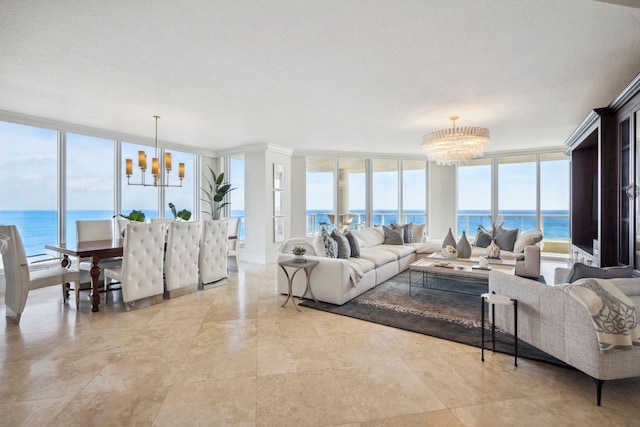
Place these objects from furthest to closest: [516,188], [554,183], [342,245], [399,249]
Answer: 1. [516,188]
2. [554,183]
3. [399,249]
4. [342,245]

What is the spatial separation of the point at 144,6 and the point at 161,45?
0.52 metres

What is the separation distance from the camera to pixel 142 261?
376 cm

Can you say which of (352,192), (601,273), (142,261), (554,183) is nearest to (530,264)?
(601,273)

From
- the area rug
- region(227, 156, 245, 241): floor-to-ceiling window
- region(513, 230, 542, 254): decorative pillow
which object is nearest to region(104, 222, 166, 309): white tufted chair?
the area rug

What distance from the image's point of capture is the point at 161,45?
2.52 m

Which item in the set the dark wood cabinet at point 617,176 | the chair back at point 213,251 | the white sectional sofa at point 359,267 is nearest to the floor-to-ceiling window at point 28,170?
the chair back at point 213,251

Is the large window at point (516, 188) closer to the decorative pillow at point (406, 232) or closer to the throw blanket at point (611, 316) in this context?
the decorative pillow at point (406, 232)

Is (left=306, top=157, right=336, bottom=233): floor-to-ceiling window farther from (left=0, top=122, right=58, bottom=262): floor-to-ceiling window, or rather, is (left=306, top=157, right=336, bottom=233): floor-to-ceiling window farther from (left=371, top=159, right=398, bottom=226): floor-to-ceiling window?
(left=0, top=122, right=58, bottom=262): floor-to-ceiling window

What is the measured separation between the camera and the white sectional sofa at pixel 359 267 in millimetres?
3840

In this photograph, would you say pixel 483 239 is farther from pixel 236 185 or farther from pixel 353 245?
pixel 236 185

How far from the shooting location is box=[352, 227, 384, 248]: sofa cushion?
5973 mm

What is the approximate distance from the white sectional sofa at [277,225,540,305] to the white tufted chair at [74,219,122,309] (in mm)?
2543

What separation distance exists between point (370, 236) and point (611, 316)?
174 inches

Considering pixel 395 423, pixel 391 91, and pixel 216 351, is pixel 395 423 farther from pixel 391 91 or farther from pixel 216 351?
pixel 391 91
